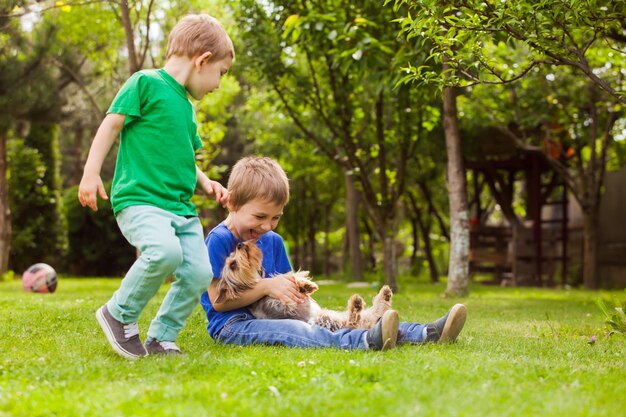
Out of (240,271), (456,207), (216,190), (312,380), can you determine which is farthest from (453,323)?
(456,207)

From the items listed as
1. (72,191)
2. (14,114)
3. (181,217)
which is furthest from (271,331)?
(72,191)

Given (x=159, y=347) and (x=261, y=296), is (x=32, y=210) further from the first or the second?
(x=159, y=347)

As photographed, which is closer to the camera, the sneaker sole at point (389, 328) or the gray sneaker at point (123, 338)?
the gray sneaker at point (123, 338)

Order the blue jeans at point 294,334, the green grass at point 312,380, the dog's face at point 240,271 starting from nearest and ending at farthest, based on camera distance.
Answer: the green grass at point 312,380, the blue jeans at point 294,334, the dog's face at point 240,271

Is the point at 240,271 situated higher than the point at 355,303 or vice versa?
the point at 240,271

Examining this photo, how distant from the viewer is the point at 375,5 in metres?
10.5

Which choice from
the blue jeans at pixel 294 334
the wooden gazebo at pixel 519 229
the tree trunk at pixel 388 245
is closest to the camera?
the blue jeans at pixel 294 334

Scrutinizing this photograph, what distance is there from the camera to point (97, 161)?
403 cm

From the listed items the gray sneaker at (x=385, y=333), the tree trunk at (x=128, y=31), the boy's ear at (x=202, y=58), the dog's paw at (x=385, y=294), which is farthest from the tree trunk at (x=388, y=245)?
the boy's ear at (x=202, y=58)

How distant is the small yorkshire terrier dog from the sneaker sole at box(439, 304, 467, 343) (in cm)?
41

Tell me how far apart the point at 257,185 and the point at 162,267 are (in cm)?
95

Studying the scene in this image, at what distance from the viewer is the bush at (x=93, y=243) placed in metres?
20.8

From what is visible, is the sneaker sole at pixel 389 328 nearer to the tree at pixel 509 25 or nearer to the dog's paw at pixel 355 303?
the dog's paw at pixel 355 303

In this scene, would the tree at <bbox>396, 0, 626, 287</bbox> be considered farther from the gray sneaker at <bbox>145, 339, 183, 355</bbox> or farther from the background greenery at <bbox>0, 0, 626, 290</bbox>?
the gray sneaker at <bbox>145, 339, 183, 355</bbox>
